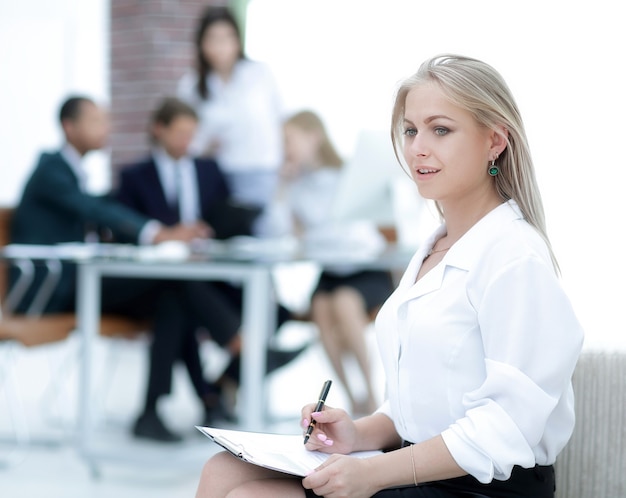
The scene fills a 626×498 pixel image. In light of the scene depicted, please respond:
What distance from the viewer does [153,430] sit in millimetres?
3588

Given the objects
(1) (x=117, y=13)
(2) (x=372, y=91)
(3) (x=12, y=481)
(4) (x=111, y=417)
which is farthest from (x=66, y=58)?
(3) (x=12, y=481)

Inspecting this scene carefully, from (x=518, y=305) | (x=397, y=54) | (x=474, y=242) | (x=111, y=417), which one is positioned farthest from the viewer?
(x=397, y=54)

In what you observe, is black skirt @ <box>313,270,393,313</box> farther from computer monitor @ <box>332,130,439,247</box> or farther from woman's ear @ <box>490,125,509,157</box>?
woman's ear @ <box>490,125,509,157</box>

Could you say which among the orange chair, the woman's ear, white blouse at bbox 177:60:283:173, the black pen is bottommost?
the black pen

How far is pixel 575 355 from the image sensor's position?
4.06ft

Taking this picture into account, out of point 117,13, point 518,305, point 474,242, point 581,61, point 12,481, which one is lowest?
point 12,481

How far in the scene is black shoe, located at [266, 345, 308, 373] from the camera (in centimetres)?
391

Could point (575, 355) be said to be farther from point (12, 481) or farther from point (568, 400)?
point (12, 481)

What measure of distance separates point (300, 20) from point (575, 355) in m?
5.52

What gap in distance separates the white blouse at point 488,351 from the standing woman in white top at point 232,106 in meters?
2.98

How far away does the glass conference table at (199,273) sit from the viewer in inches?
125

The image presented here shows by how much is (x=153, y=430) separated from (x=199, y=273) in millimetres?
735

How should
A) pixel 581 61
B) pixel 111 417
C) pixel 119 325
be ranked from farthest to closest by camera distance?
pixel 581 61, pixel 111 417, pixel 119 325

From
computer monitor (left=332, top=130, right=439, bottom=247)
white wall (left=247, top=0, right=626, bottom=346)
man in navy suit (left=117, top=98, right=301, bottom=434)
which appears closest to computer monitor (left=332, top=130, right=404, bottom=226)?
computer monitor (left=332, top=130, right=439, bottom=247)
